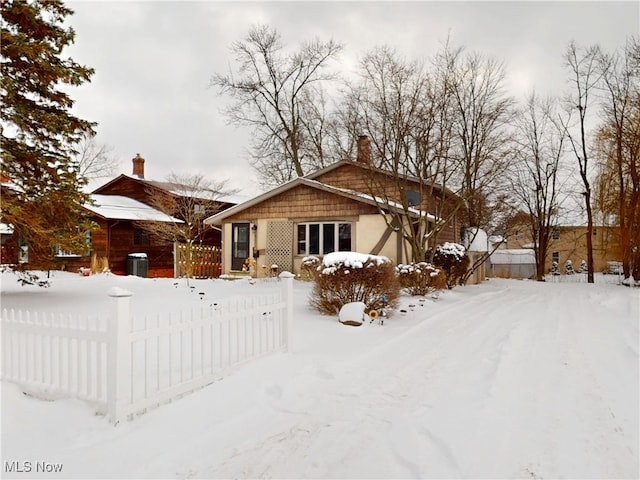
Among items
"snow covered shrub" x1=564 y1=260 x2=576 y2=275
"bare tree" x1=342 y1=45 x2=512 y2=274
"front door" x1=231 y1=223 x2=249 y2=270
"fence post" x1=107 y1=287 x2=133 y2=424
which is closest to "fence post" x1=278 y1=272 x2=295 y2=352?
"fence post" x1=107 y1=287 x2=133 y2=424

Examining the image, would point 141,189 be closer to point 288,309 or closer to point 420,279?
point 420,279

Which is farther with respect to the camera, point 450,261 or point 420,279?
point 450,261

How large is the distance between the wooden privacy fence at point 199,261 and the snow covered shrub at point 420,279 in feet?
31.5

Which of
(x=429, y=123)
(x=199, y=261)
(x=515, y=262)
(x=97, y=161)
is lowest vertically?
(x=515, y=262)

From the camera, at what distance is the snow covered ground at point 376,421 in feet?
10.3

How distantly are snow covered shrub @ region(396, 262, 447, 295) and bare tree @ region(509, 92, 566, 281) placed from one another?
18.3 metres

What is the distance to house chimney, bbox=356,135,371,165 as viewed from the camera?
16.1 m

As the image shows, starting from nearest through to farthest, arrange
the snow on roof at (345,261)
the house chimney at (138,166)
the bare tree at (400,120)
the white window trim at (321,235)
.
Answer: the snow on roof at (345,261), the bare tree at (400,120), the white window trim at (321,235), the house chimney at (138,166)

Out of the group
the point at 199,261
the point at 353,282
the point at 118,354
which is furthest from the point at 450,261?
the point at 118,354

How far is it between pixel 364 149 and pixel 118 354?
13981 millimetres

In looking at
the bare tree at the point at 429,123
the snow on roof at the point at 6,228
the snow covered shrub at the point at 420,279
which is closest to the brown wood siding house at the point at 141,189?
the snow on roof at the point at 6,228

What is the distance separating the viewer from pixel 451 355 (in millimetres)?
6391

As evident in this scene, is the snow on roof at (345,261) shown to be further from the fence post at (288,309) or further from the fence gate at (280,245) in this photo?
the fence gate at (280,245)

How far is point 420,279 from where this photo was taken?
1370 cm
